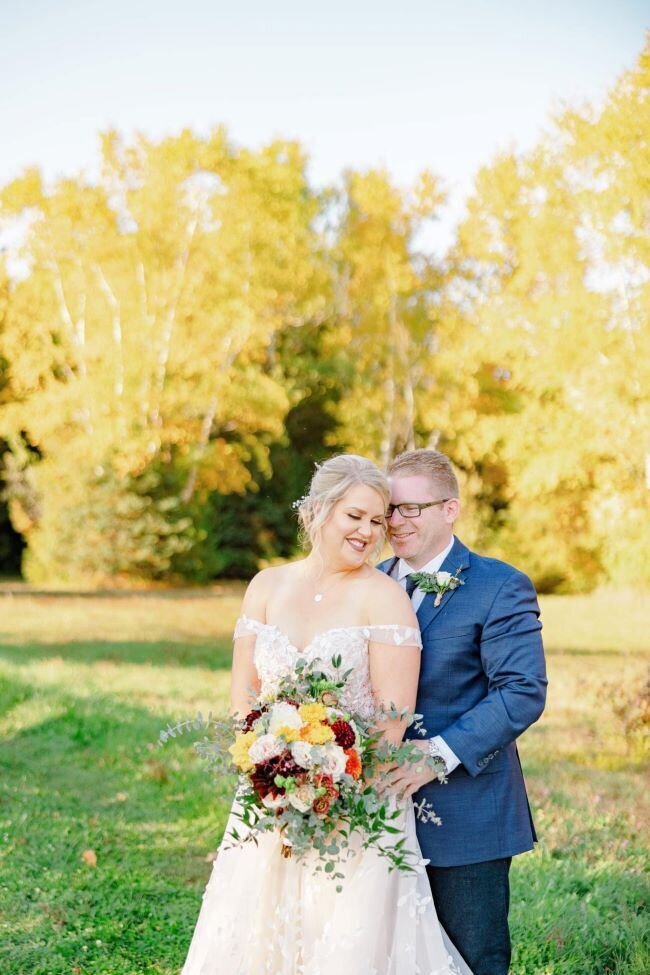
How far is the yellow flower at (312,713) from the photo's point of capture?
2564 millimetres

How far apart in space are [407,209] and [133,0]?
1267cm

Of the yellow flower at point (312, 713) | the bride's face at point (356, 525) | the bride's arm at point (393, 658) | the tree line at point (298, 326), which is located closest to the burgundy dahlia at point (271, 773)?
the yellow flower at point (312, 713)

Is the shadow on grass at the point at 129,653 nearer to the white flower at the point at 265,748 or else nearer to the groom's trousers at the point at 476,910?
the groom's trousers at the point at 476,910

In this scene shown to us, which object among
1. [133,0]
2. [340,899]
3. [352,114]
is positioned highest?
[352,114]

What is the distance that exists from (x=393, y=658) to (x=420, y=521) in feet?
1.66

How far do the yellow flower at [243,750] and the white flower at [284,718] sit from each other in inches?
3.3

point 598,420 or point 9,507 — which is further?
point 9,507

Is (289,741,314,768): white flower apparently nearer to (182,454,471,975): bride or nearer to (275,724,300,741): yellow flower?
(275,724,300,741): yellow flower

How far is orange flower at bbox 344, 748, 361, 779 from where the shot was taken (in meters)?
2.53

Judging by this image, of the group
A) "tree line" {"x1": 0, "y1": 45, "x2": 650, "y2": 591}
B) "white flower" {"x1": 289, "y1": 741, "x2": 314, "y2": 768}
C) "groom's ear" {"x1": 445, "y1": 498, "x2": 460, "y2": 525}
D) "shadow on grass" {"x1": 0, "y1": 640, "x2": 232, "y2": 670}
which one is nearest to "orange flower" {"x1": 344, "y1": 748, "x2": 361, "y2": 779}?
"white flower" {"x1": 289, "y1": 741, "x2": 314, "y2": 768}

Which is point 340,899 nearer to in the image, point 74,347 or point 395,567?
point 395,567

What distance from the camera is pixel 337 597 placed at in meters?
2.95

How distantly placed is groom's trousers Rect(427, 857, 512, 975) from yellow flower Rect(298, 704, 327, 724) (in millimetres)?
772

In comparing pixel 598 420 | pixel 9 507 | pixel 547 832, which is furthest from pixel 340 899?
pixel 9 507
